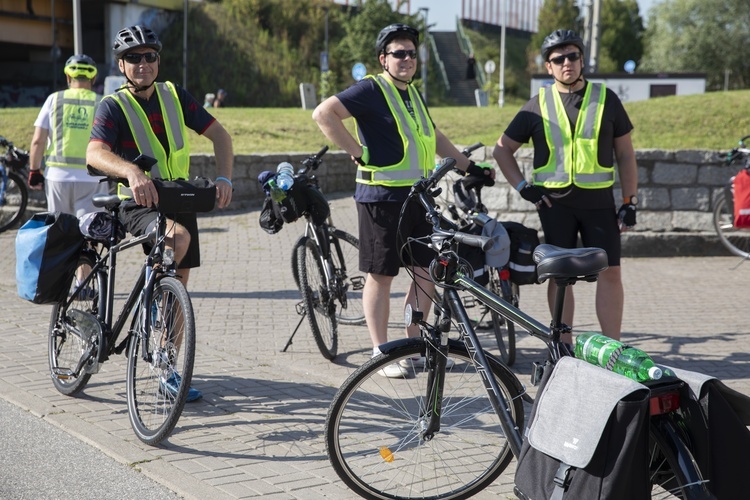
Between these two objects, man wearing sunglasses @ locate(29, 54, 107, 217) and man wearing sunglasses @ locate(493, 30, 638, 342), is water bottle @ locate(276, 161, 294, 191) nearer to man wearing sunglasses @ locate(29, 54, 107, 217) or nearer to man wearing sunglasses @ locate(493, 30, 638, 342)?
man wearing sunglasses @ locate(493, 30, 638, 342)

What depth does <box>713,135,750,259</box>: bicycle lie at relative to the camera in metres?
10.4

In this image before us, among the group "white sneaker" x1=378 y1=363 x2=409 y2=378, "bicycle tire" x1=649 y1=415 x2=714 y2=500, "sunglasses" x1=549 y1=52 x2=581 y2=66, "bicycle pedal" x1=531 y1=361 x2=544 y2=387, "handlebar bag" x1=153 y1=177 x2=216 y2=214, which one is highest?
"sunglasses" x1=549 y1=52 x2=581 y2=66

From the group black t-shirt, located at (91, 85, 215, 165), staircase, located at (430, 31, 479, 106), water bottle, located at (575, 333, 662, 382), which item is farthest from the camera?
staircase, located at (430, 31, 479, 106)

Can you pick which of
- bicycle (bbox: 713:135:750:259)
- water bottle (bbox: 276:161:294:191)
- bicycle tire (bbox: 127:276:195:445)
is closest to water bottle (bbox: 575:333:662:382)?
bicycle tire (bbox: 127:276:195:445)

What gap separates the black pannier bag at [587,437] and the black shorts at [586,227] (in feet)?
9.24

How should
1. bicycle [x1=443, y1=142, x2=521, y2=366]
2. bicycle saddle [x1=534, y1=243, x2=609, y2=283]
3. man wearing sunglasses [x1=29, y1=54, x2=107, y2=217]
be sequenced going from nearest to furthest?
1. bicycle saddle [x1=534, y1=243, x2=609, y2=283]
2. bicycle [x1=443, y1=142, x2=521, y2=366]
3. man wearing sunglasses [x1=29, y1=54, x2=107, y2=217]

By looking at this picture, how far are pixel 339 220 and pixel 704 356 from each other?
752cm

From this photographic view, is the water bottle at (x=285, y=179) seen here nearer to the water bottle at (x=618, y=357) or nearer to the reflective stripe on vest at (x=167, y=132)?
the reflective stripe on vest at (x=167, y=132)

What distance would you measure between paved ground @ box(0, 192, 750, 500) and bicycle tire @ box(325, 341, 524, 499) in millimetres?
169

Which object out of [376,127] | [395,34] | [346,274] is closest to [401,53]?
[395,34]

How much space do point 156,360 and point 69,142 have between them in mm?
3840

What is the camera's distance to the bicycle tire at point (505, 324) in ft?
20.4

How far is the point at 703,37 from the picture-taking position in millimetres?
54969

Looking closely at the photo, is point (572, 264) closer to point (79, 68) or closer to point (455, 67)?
point (79, 68)
